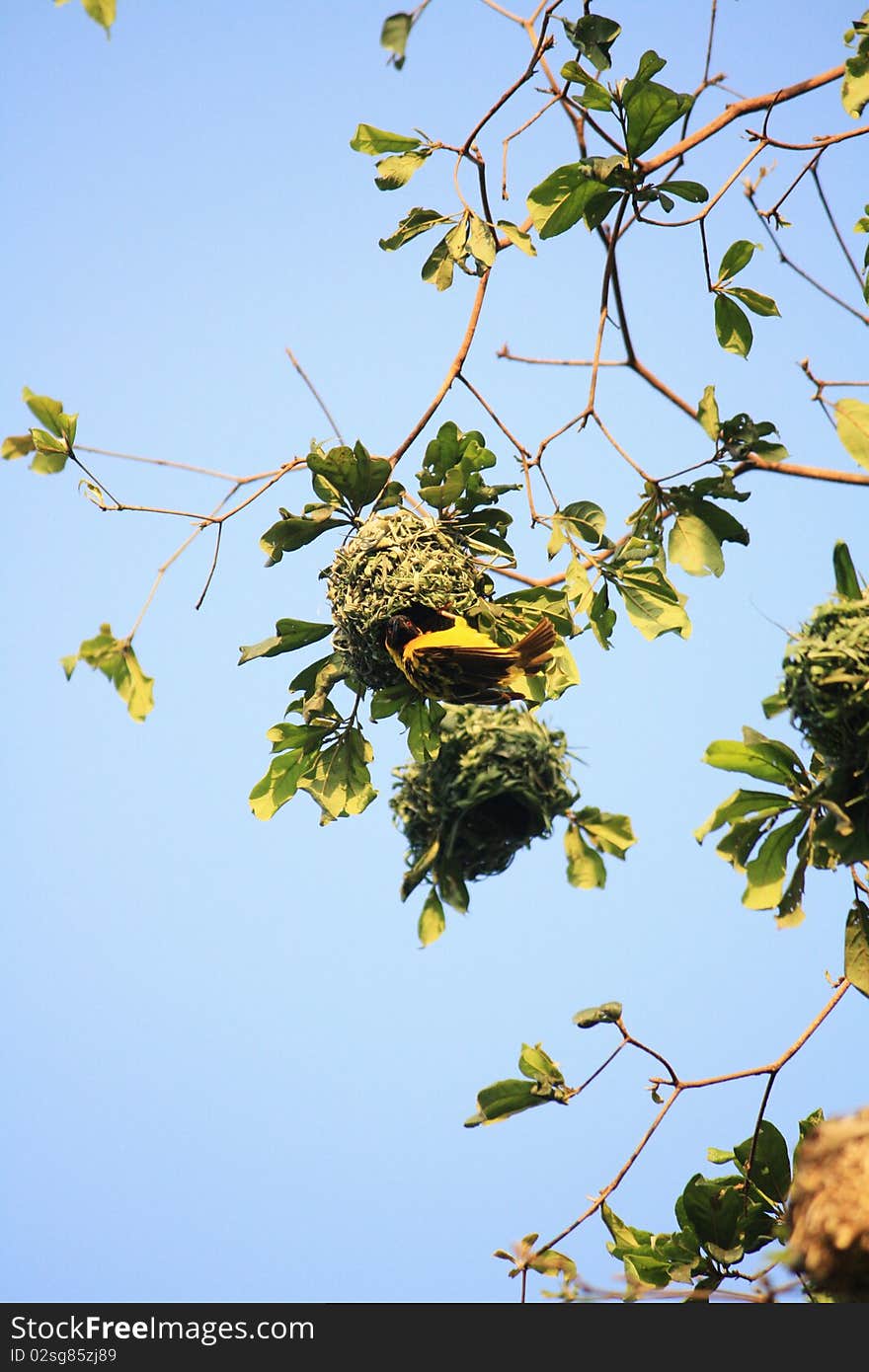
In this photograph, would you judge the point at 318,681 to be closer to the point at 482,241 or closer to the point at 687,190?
the point at 482,241

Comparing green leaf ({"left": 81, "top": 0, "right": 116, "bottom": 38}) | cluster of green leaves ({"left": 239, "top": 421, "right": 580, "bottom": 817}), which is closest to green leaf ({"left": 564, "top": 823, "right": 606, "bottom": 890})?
cluster of green leaves ({"left": 239, "top": 421, "right": 580, "bottom": 817})

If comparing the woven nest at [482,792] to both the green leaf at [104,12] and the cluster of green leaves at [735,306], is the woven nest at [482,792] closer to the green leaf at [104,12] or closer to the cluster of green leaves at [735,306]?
the cluster of green leaves at [735,306]

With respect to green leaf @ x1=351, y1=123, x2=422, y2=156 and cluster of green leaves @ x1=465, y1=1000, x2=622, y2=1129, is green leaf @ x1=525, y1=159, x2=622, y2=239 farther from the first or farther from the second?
cluster of green leaves @ x1=465, y1=1000, x2=622, y2=1129

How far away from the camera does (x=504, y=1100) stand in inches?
116

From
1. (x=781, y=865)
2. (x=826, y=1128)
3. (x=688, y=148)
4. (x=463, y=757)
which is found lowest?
(x=826, y=1128)

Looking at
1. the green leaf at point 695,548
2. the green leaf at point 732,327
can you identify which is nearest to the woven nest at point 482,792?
the green leaf at point 695,548

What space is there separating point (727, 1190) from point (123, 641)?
1.74 m

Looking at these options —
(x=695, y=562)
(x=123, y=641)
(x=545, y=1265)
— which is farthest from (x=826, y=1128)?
(x=123, y=641)

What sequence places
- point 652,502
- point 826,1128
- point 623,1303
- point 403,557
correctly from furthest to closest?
point 652,502 → point 403,557 → point 623,1303 → point 826,1128

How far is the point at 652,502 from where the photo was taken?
296 cm

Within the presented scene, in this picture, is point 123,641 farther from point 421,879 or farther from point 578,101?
point 578,101

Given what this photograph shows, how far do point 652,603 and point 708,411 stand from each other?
16.1 inches

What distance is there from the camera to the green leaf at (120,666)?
2967 millimetres

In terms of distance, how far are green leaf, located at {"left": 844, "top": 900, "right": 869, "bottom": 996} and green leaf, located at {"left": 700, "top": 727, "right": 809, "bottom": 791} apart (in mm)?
303
